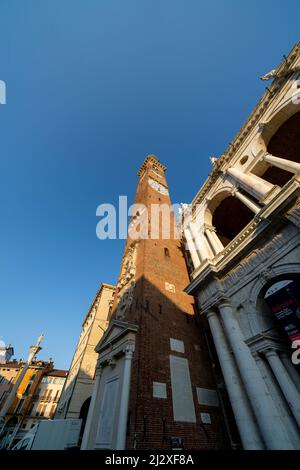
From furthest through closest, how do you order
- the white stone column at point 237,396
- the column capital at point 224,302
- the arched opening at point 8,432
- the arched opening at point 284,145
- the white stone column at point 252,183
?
1. the arched opening at point 8,432
2. the arched opening at point 284,145
3. the white stone column at point 252,183
4. the column capital at point 224,302
5. the white stone column at point 237,396

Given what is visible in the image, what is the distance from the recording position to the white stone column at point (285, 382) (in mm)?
7426

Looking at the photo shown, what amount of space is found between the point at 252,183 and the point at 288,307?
7170 mm

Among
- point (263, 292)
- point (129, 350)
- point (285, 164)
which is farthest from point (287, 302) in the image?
point (129, 350)

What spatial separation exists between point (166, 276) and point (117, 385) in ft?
25.6

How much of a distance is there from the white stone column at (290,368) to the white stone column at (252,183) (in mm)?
7559

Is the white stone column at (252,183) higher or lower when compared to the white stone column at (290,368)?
higher

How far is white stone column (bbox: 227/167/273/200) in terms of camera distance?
37.3 ft

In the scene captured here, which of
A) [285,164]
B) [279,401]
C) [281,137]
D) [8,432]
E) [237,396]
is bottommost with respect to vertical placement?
[279,401]

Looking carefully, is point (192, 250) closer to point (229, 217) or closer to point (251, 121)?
point (229, 217)

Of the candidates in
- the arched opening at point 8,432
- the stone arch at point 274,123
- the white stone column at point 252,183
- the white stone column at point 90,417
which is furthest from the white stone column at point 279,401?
the arched opening at point 8,432

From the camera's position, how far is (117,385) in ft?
35.2

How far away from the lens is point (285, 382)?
790cm

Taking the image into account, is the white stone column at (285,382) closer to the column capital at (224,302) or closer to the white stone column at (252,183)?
the column capital at (224,302)
